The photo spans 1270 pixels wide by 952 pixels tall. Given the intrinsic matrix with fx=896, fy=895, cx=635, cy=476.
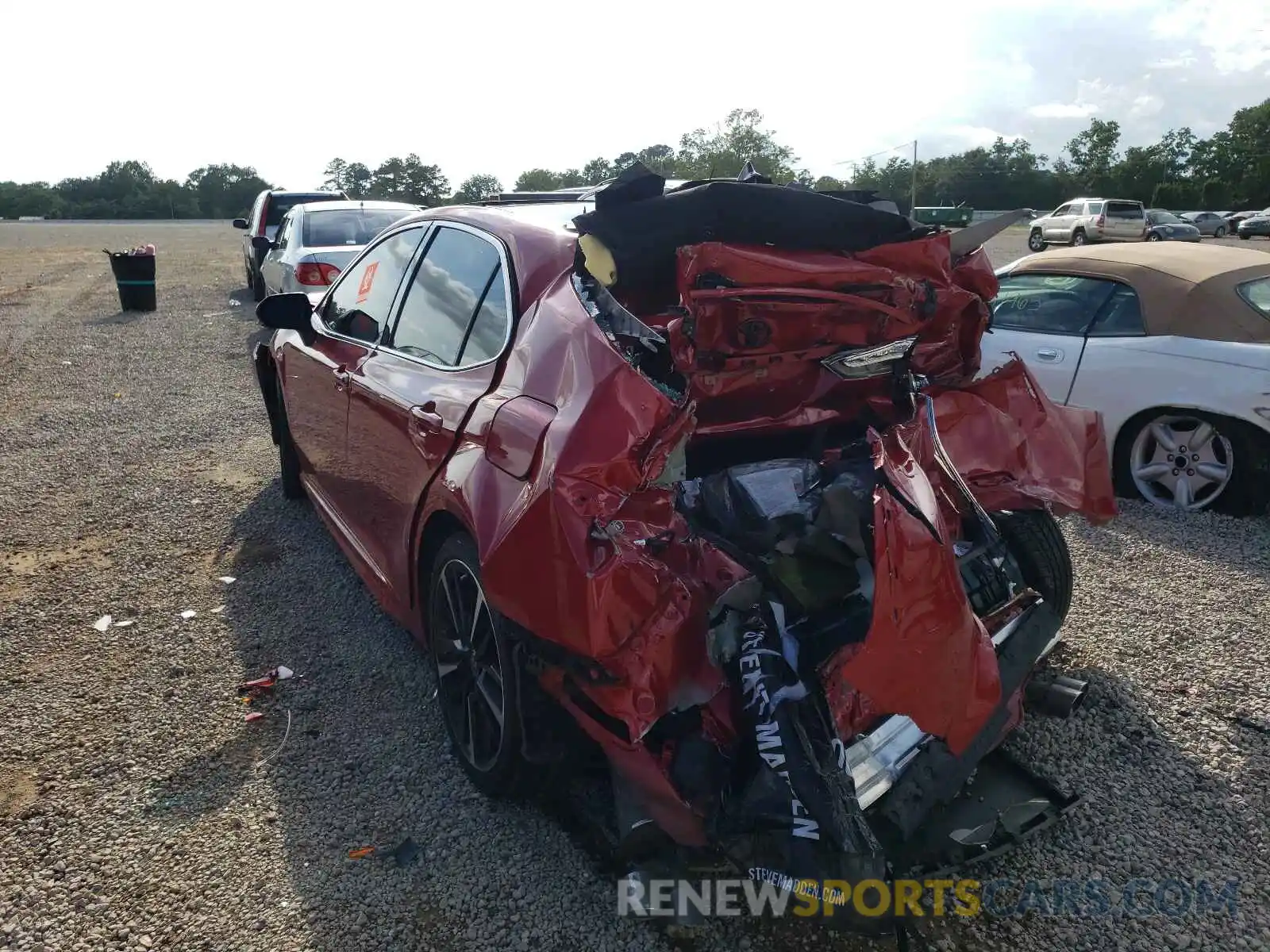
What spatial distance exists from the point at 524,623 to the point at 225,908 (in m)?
1.19

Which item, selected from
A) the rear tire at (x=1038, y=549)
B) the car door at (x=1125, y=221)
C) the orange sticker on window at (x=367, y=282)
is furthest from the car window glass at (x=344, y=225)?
the car door at (x=1125, y=221)

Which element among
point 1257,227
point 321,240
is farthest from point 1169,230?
point 321,240

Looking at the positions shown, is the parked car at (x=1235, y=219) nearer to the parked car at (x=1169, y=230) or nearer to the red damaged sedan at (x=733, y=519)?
the parked car at (x=1169, y=230)

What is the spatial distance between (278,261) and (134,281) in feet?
16.3

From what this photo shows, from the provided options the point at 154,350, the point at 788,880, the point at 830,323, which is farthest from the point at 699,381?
the point at 154,350

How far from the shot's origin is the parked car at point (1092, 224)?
30.9 m

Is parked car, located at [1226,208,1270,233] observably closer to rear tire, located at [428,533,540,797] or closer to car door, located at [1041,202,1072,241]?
car door, located at [1041,202,1072,241]

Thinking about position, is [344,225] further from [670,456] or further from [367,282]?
[670,456]

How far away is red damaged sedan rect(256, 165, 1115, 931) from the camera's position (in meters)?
→ 2.23

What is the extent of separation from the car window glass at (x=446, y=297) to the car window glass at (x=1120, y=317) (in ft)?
13.6

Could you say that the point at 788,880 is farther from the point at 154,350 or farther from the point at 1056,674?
the point at 154,350

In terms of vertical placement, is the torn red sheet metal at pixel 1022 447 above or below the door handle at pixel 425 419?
below

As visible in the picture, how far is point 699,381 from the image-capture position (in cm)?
268

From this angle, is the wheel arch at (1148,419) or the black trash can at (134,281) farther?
the black trash can at (134,281)
